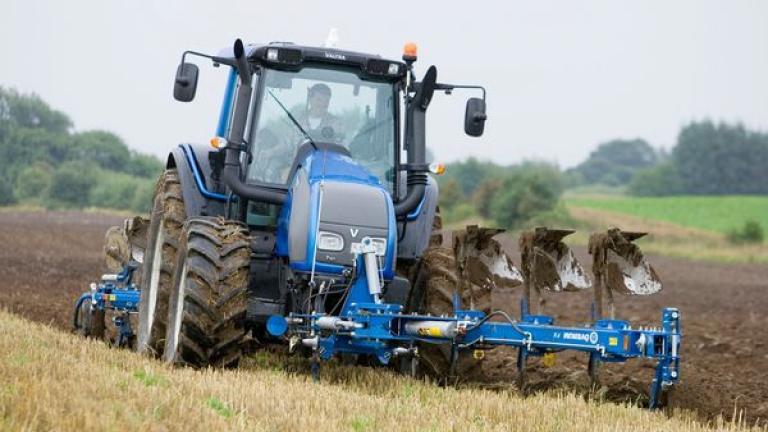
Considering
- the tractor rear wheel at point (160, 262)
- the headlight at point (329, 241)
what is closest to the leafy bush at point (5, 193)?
the tractor rear wheel at point (160, 262)

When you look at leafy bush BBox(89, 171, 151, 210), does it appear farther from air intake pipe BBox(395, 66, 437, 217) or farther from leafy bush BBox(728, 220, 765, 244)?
air intake pipe BBox(395, 66, 437, 217)

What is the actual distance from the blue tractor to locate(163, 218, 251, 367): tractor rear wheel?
1 centimetres

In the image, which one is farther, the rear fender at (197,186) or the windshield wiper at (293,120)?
the rear fender at (197,186)

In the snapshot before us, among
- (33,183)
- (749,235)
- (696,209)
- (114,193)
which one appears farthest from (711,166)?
(33,183)

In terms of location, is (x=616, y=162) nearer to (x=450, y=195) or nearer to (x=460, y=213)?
(x=450, y=195)

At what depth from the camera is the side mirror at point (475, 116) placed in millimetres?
9922

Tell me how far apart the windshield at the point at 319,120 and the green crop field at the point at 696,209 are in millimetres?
53105

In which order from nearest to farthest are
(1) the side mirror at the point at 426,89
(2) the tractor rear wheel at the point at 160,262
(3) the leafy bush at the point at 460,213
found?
(2) the tractor rear wheel at the point at 160,262 → (1) the side mirror at the point at 426,89 → (3) the leafy bush at the point at 460,213

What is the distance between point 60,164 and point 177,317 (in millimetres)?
48922

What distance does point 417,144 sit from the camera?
400 inches

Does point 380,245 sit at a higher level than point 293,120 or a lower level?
lower

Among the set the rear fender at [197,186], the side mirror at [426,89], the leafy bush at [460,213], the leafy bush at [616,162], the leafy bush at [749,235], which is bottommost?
the rear fender at [197,186]

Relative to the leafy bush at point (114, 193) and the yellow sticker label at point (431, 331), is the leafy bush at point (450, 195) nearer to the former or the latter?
the leafy bush at point (114, 193)

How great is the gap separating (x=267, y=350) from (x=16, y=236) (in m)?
20.3
